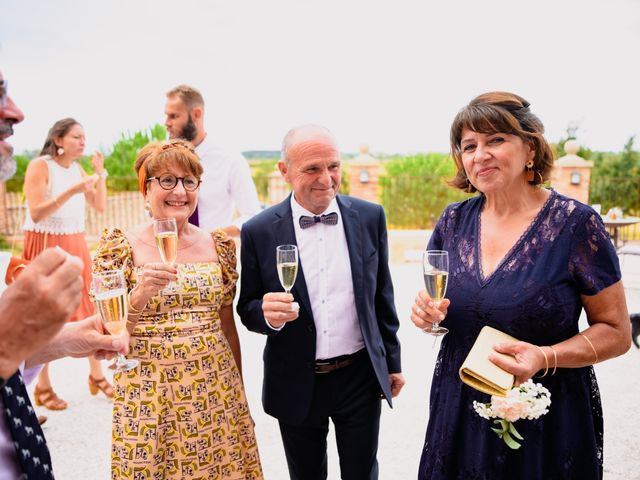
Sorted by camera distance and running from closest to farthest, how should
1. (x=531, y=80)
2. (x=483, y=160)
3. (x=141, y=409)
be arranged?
1. (x=483, y=160)
2. (x=141, y=409)
3. (x=531, y=80)

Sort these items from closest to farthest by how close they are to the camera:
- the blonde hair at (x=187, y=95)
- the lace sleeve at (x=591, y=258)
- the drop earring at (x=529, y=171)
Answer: the lace sleeve at (x=591, y=258)
the drop earring at (x=529, y=171)
the blonde hair at (x=187, y=95)

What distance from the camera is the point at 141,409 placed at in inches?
87.6

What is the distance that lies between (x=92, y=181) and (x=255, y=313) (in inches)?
128

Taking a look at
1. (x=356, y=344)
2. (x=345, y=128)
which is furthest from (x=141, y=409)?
(x=345, y=128)

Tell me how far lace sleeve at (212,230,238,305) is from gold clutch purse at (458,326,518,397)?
1295 mm

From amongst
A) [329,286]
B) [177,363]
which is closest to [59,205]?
[177,363]

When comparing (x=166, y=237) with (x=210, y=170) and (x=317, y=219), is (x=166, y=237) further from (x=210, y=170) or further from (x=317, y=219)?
(x=210, y=170)

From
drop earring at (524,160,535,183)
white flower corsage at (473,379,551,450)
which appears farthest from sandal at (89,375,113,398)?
drop earring at (524,160,535,183)

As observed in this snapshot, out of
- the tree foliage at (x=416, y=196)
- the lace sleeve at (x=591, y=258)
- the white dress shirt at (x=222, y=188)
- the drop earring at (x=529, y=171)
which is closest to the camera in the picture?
the lace sleeve at (x=591, y=258)

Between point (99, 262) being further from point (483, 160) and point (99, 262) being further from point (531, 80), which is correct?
point (531, 80)

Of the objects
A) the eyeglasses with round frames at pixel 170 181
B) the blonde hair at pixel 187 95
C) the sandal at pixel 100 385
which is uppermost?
the blonde hair at pixel 187 95

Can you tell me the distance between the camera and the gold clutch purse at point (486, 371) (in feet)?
5.27

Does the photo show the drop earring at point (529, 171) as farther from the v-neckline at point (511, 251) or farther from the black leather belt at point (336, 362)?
the black leather belt at point (336, 362)

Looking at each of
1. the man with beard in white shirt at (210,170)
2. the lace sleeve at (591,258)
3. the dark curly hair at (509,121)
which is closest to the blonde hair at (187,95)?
the man with beard in white shirt at (210,170)
